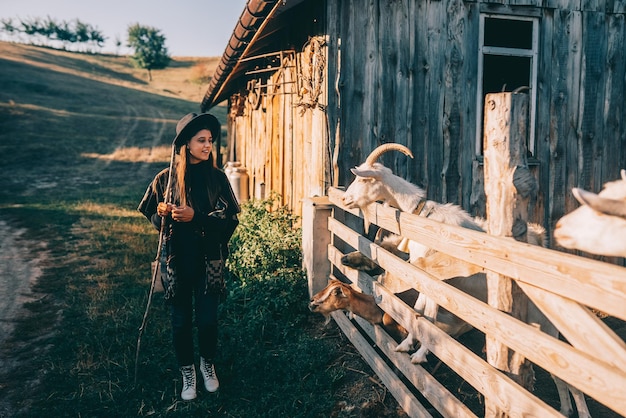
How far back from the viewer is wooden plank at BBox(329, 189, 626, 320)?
176 cm

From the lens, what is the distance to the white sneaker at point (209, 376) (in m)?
4.16

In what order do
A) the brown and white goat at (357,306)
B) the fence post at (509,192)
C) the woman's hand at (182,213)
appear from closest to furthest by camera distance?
1. the fence post at (509,192)
2. the woman's hand at (182,213)
3. the brown and white goat at (357,306)

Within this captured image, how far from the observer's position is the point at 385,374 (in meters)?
3.85

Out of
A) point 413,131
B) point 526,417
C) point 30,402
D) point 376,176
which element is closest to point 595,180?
point 413,131

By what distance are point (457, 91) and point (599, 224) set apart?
426 centimetres

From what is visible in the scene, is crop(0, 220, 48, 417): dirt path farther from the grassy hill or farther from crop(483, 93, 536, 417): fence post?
crop(483, 93, 536, 417): fence post

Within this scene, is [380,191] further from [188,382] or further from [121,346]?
[121,346]

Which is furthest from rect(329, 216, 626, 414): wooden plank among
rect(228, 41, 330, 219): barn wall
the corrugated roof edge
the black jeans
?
the corrugated roof edge

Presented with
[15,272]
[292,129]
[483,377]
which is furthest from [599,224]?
[15,272]

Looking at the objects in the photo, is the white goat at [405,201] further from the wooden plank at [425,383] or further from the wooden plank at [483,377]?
the wooden plank at [483,377]

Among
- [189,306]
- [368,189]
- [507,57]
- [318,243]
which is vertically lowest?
[189,306]

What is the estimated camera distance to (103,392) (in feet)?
13.9

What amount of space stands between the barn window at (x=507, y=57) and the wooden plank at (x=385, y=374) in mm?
2941

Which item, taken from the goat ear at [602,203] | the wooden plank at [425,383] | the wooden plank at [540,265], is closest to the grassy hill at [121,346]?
the wooden plank at [425,383]
